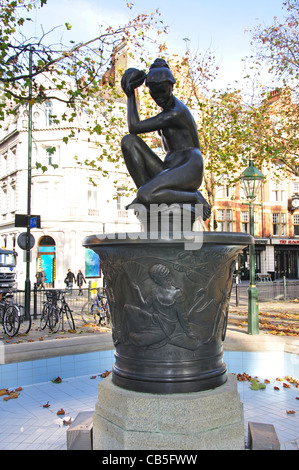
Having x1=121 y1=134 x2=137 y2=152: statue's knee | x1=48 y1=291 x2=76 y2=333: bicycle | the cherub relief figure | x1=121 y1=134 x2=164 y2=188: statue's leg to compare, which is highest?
x1=121 y1=134 x2=137 y2=152: statue's knee

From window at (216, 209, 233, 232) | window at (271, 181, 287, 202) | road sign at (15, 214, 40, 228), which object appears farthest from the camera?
window at (271, 181, 287, 202)

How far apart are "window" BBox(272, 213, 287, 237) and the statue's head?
42505mm

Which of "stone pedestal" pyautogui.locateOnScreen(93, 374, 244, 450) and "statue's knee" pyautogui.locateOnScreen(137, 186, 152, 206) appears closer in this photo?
"stone pedestal" pyautogui.locateOnScreen(93, 374, 244, 450)

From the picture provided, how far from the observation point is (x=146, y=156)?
3.86 meters

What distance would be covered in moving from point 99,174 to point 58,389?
27021mm

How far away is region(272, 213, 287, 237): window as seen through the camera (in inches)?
1743

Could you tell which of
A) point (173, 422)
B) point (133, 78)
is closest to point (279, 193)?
point (133, 78)

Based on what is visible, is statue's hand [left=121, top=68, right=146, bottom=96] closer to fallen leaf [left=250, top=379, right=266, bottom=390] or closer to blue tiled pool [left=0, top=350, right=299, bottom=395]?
fallen leaf [left=250, top=379, right=266, bottom=390]

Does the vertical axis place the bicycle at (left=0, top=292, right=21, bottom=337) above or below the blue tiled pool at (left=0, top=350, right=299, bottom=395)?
above

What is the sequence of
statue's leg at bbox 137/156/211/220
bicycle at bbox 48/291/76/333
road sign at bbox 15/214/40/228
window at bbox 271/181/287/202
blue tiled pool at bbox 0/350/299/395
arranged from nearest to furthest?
1. statue's leg at bbox 137/156/211/220
2. blue tiled pool at bbox 0/350/299/395
3. bicycle at bbox 48/291/76/333
4. road sign at bbox 15/214/40/228
5. window at bbox 271/181/287/202

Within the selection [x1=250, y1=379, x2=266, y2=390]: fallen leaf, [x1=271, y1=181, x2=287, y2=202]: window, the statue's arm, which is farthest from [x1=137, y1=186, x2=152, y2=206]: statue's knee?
[x1=271, y1=181, x2=287, y2=202]: window

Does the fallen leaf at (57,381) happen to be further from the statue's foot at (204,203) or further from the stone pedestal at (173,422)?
the statue's foot at (204,203)
